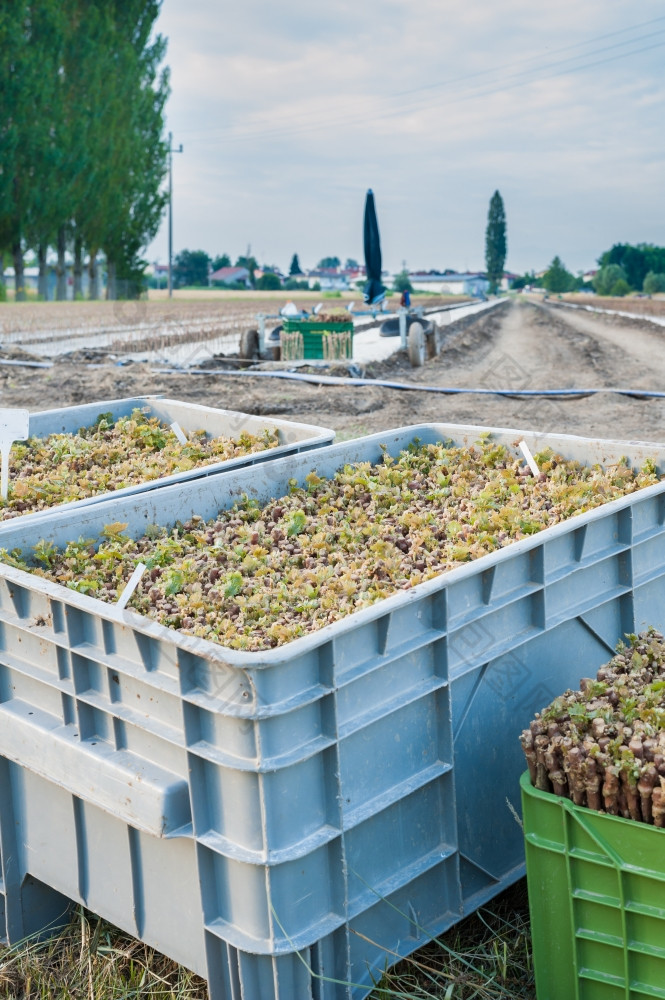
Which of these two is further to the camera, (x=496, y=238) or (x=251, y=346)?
(x=496, y=238)

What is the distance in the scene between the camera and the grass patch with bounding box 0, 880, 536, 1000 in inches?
99.6

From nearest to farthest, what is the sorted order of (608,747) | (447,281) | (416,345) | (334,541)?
(608,747)
(334,541)
(416,345)
(447,281)

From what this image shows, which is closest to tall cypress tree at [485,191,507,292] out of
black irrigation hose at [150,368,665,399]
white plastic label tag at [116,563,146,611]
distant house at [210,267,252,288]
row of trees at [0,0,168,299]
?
distant house at [210,267,252,288]

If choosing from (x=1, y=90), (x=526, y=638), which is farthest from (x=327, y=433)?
(x=1, y=90)

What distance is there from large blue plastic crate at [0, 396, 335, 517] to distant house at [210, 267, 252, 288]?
98.5 m

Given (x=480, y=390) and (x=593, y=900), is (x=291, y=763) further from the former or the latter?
(x=480, y=390)

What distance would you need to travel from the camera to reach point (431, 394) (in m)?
12.1

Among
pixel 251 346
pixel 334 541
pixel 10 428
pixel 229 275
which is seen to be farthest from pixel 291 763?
pixel 229 275

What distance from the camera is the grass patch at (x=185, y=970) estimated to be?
8.30 feet

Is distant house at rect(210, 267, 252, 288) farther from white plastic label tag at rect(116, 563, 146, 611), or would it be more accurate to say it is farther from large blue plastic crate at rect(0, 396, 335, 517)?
white plastic label tag at rect(116, 563, 146, 611)

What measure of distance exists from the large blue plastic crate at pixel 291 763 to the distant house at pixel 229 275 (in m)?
102

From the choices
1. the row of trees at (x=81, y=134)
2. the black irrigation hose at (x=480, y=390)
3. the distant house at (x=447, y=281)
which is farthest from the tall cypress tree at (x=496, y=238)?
the black irrigation hose at (x=480, y=390)

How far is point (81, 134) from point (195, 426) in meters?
39.7

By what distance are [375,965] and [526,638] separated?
0.95m
